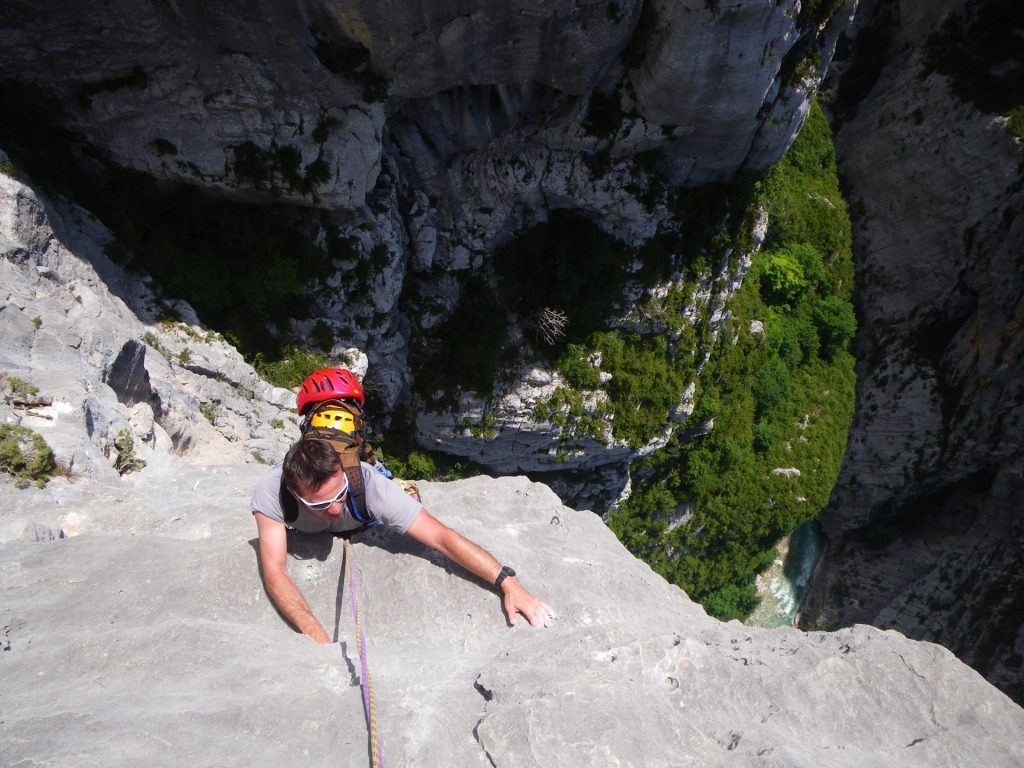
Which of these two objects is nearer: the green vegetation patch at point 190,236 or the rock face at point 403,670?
the rock face at point 403,670

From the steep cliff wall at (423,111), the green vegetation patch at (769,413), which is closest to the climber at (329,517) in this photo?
the steep cliff wall at (423,111)

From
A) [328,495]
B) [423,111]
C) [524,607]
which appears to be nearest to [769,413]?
[423,111]

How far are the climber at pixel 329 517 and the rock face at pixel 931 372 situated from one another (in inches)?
926

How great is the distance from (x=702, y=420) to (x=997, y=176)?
13.6 m

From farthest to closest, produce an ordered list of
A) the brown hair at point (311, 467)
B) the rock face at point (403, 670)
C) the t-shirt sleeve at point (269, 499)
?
the t-shirt sleeve at point (269, 499) < the brown hair at point (311, 467) < the rock face at point (403, 670)

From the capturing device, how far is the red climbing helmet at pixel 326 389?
19.5 ft

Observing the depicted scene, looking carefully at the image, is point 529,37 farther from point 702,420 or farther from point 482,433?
point 702,420

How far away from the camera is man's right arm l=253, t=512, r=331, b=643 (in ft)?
14.8

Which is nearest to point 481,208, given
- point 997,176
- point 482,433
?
point 482,433

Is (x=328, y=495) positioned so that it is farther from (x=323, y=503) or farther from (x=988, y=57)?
(x=988, y=57)

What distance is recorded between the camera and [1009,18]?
20047mm

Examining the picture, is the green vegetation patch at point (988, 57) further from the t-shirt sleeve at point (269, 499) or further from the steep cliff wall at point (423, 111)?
the t-shirt sleeve at point (269, 499)

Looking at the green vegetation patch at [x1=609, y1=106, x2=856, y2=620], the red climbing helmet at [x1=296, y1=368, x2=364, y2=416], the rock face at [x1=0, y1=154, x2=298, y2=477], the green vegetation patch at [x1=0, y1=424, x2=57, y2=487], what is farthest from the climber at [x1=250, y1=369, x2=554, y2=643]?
the green vegetation patch at [x1=609, y1=106, x2=856, y2=620]

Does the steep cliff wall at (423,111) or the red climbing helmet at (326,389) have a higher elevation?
the steep cliff wall at (423,111)
